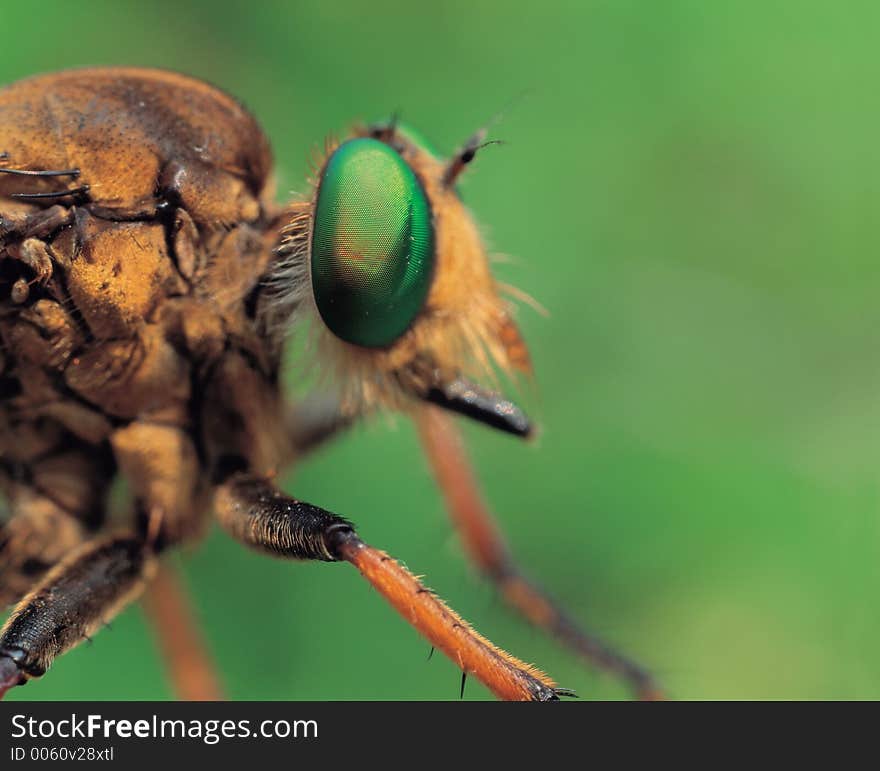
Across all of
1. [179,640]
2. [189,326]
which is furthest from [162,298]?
[179,640]

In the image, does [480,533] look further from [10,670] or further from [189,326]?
[10,670]

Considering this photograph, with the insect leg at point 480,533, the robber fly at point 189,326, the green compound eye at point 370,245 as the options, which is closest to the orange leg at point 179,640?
the robber fly at point 189,326

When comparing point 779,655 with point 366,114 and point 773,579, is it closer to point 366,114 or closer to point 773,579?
point 773,579

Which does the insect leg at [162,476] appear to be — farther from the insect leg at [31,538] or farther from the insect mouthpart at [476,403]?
the insect mouthpart at [476,403]

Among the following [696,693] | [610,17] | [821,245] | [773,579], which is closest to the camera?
[696,693]

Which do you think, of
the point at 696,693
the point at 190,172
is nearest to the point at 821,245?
the point at 696,693

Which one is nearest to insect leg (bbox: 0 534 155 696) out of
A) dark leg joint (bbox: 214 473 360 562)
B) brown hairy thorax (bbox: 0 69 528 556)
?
brown hairy thorax (bbox: 0 69 528 556)

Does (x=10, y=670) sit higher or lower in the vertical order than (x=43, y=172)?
lower
